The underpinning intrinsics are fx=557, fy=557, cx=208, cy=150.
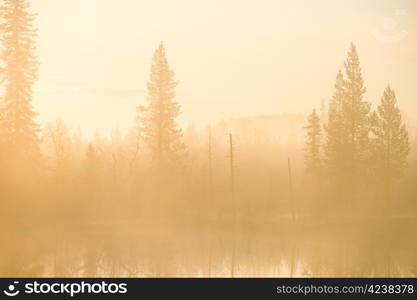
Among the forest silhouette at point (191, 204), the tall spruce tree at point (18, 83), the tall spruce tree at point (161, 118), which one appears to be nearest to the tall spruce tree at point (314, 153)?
the forest silhouette at point (191, 204)

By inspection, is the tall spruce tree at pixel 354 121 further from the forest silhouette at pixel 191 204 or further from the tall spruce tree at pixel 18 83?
the tall spruce tree at pixel 18 83

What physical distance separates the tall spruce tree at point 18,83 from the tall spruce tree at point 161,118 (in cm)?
1549

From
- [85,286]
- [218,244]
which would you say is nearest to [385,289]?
[85,286]

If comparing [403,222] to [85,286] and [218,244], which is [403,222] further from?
[85,286]

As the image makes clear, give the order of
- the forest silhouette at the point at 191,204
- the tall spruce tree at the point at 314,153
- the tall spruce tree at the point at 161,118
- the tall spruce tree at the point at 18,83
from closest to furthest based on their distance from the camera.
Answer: the forest silhouette at the point at 191,204, the tall spruce tree at the point at 18,83, the tall spruce tree at the point at 161,118, the tall spruce tree at the point at 314,153

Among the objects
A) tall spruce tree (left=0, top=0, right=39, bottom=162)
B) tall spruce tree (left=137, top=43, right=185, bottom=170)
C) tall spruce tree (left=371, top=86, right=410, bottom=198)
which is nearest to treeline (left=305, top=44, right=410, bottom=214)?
tall spruce tree (left=371, top=86, right=410, bottom=198)

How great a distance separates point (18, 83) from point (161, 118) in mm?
17096

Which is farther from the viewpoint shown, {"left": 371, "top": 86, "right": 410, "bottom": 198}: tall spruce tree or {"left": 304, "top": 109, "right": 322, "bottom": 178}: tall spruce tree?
{"left": 304, "top": 109, "right": 322, "bottom": 178}: tall spruce tree

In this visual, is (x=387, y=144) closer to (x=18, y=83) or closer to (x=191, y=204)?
(x=191, y=204)

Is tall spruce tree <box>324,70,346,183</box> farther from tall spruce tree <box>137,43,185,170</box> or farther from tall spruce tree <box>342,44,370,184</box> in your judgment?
tall spruce tree <box>137,43,185,170</box>

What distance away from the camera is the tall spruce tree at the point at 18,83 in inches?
1526

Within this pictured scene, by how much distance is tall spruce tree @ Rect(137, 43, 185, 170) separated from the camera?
5338cm

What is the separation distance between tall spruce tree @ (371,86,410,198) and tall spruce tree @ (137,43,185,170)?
1944cm

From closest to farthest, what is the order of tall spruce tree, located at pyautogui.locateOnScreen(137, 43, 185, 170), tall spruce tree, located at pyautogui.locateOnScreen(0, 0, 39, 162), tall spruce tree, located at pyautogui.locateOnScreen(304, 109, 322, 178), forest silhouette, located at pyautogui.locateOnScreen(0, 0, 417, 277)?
forest silhouette, located at pyautogui.locateOnScreen(0, 0, 417, 277) → tall spruce tree, located at pyautogui.locateOnScreen(0, 0, 39, 162) → tall spruce tree, located at pyautogui.locateOnScreen(137, 43, 185, 170) → tall spruce tree, located at pyautogui.locateOnScreen(304, 109, 322, 178)
